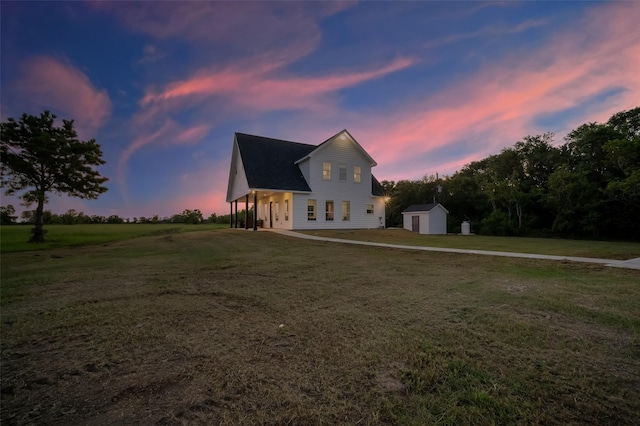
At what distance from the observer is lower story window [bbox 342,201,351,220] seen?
21094mm

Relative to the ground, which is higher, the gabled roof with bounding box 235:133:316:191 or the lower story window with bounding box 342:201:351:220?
the gabled roof with bounding box 235:133:316:191

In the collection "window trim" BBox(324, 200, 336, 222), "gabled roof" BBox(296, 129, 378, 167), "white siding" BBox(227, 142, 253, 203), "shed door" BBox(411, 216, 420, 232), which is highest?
"gabled roof" BBox(296, 129, 378, 167)

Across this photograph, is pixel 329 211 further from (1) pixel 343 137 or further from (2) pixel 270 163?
(1) pixel 343 137

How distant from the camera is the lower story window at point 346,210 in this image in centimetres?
2109

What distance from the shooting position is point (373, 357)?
2420 millimetres

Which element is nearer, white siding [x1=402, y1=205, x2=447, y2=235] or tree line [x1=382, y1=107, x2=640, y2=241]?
tree line [x1=382, y1=107, x2=640, y2=241]

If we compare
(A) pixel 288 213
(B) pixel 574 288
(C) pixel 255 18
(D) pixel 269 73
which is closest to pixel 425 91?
(D) pixel 269 73

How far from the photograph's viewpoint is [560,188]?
20750 mm

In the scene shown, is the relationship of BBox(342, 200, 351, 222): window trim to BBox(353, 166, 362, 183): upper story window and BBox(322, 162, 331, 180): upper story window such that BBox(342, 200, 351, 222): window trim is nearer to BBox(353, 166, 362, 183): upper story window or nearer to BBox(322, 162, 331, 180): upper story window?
BBox(353, 166, 362, 183): upper story window

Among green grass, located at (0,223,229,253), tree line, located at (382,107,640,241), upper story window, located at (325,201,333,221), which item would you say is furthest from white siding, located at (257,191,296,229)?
tree line, located at (382,107,640,241)

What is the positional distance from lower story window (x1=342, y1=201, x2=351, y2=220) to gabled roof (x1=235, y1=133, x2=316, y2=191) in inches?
137

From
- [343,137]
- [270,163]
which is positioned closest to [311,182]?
[270,163]

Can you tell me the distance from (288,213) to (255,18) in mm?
12119

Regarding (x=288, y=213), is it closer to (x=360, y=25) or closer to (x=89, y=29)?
(x=360, y=25)
